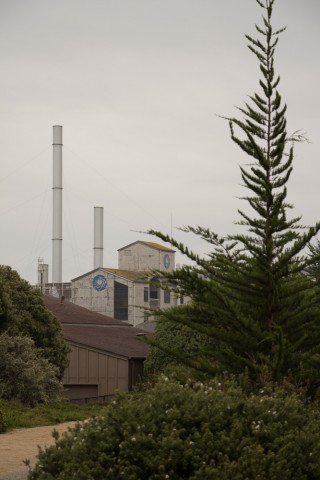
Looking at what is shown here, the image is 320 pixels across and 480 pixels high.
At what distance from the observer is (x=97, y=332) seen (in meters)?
59.5

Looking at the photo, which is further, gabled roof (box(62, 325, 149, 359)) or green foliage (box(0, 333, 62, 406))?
gabled roof (box(62, 325, 149, 359))

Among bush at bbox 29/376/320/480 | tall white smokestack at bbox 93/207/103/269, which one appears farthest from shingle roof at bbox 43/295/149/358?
bush at bbox 29/376/320/480

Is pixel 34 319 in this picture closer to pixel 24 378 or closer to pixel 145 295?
pixel 24 378

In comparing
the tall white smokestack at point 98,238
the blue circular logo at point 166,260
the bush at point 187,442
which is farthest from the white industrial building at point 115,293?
the bush at point 187,442

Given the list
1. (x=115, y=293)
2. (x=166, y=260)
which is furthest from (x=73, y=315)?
(x=166, y=260)

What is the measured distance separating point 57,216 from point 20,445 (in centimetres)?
7228

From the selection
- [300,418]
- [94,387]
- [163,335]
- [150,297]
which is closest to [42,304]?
[163,335]

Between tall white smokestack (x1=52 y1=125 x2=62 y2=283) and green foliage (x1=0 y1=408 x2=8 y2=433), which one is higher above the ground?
tall white smokestack (x1=52 y1=125 x2=62 y2=283)

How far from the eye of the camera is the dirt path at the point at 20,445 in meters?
15.6

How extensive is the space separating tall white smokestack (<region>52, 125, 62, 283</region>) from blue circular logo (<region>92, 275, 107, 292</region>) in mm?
5342

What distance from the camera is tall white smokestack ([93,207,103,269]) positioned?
338ft

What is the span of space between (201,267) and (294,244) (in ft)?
5.58

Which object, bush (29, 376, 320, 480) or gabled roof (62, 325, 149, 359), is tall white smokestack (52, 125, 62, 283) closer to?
gabled roof (62, 325, 149, 359)

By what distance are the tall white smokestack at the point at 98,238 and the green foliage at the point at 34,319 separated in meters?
61.9
